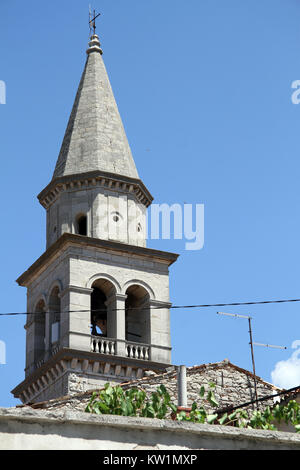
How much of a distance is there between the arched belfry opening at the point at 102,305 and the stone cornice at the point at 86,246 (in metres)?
1.17

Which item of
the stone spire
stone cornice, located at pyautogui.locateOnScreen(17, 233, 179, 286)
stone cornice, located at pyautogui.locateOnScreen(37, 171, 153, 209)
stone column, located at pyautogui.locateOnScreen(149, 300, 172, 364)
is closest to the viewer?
stone column, located at pyautogui.locateOnScreen(149, 300, 172, 364)

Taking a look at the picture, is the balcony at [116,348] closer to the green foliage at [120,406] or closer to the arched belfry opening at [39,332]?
the arched belfry opening at [39,332]

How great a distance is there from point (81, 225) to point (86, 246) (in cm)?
172

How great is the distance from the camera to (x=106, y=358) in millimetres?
34188

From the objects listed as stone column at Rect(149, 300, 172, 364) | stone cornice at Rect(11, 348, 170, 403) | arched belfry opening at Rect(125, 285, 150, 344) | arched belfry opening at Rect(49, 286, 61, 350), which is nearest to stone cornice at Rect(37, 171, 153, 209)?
arched belfry opening at Rect(125, 285, 150, 344)

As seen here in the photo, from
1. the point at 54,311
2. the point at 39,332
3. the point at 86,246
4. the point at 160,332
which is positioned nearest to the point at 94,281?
the point at 86,246

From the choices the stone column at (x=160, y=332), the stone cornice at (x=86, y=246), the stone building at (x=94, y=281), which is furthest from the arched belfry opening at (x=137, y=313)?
the stone cornice at (x=86, y=246)

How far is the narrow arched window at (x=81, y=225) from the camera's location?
122 ft

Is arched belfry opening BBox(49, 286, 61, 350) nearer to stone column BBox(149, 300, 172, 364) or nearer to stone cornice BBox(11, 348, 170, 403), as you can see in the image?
stone cornice BBox(11, 348, 170, 403)

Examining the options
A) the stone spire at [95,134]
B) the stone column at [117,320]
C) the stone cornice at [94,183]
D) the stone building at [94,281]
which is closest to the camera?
the stone building at [94,281]

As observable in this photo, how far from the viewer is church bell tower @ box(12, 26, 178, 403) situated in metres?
34.3

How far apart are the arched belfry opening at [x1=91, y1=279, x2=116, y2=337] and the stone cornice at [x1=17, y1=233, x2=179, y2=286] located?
3.83ft

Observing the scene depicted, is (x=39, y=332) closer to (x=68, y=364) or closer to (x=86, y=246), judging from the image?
(x=86, y=246)
